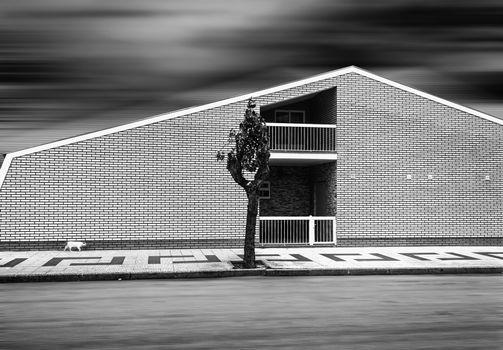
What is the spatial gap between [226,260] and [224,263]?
0.65 meters

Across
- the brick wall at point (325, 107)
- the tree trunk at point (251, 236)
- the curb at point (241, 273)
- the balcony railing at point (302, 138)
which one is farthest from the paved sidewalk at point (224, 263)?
the brick wall at point (325, 107)

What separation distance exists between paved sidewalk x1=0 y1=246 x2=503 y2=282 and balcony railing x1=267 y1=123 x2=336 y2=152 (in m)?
4.28

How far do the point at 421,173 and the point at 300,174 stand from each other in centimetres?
484

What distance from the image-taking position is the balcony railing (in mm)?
18938

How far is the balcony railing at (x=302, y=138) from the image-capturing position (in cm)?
1894

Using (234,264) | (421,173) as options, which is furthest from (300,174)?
(234,264)

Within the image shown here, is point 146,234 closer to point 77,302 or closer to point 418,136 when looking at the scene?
point 77,302

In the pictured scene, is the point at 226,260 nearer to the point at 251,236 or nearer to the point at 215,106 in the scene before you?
the point at 251,236

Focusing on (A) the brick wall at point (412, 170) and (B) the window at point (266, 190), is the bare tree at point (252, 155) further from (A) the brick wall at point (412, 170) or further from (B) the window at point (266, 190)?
(B) the window at point (266, 190)

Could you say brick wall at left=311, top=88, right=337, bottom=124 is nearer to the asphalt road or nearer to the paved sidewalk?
the paved sidewalk

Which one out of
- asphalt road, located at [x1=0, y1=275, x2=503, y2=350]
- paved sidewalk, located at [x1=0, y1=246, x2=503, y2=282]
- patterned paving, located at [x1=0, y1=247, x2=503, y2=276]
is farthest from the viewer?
patterned paving, located at [x1=0, y1=247, x2=503, y2=276]

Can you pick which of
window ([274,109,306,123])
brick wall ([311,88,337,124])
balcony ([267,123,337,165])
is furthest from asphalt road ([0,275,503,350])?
window ([274,109,306,123])

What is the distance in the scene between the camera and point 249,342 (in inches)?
220

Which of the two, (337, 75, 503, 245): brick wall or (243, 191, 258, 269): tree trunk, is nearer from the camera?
(243, 191, 258, 269): tree trunk
